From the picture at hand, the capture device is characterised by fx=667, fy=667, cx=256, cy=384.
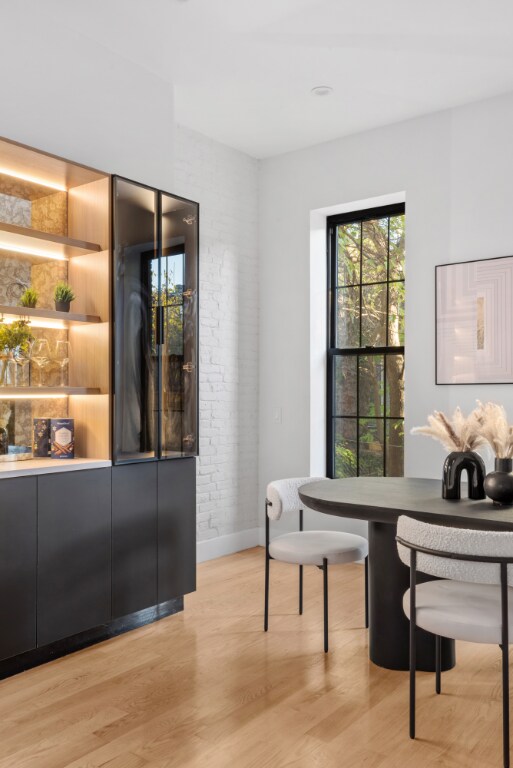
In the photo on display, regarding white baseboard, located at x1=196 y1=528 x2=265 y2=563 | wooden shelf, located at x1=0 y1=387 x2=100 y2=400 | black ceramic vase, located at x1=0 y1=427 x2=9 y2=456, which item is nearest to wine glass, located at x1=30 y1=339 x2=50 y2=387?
wooden shelf, located at x1=0 y1=387 x2=100 y2=400

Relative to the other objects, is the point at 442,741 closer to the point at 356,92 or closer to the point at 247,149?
the point at 356,92

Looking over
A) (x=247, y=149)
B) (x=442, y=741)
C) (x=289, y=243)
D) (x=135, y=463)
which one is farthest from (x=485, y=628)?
(x=247, y=149)

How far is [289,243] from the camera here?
5293 millimetres

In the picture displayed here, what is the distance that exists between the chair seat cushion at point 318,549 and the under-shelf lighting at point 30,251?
1905mm

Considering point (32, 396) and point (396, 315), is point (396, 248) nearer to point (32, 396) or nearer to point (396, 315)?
point (396, 315)

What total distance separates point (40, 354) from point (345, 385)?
2491mm

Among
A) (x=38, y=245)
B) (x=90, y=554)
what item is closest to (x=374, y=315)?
(x=38, y=245)

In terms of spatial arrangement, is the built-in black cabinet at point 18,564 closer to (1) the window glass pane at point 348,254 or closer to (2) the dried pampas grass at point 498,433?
(2) the dried pampas grass at point 498,433

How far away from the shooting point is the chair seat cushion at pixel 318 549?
10.6 ft

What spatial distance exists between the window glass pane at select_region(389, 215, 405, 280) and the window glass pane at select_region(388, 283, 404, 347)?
0.08 m

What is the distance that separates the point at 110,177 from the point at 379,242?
7.56 ft

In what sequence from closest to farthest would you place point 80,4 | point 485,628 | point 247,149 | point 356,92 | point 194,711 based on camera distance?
point 485,628 → point 194,711 → point 80,4 → point 356,92 → point 247,149

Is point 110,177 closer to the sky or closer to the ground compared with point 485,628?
closer to the sky

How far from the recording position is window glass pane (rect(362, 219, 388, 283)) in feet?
16.3
